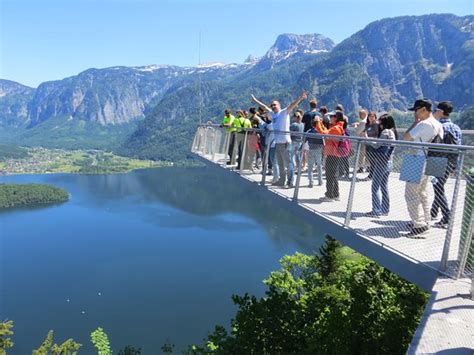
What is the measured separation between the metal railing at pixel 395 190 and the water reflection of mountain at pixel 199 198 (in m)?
42.1

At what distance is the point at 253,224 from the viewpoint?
87.4 m

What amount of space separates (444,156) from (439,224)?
1.10m

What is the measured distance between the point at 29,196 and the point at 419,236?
13592 centimetres

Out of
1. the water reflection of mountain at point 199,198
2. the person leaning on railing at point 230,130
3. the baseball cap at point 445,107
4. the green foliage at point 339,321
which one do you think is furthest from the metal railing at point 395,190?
the water reflection of mountain at point 199,198

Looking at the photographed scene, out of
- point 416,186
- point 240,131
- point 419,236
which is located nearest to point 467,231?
point 416,186

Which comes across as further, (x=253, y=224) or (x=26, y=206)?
(x=26, y=206)

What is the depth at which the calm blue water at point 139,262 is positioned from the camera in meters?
43.4

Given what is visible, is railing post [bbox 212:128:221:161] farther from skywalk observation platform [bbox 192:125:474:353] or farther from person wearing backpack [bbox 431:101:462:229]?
person wearing backpack [bbox 431:101:462:229]

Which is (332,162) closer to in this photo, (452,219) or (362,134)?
(362,134)

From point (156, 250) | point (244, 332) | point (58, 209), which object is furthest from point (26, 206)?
point (244, 332)

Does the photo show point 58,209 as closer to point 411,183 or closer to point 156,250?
point 156,250

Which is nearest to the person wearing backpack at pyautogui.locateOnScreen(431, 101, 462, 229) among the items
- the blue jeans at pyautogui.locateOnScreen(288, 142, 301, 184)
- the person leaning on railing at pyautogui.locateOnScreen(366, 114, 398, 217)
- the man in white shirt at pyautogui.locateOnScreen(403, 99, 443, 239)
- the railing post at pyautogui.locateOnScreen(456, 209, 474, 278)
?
the man in white shirt at pyautogui.locateOnScreen(403, 99, 443, 239)

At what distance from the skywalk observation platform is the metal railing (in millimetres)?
14

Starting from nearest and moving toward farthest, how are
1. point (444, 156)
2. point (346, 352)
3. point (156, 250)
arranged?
point (444, 156), point (346, 352), point (156, 250)
